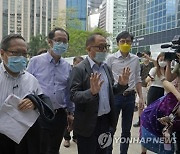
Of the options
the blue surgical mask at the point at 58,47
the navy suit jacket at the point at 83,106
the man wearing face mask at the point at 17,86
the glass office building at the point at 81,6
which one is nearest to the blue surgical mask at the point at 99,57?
the navy suit jacket at the point at 83,106

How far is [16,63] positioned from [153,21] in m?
47.5

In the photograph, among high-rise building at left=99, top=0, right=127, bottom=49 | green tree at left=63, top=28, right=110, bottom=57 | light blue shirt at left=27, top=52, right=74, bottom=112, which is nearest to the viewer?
light blue shirt at left=27, top=52, right=74, bottom=112

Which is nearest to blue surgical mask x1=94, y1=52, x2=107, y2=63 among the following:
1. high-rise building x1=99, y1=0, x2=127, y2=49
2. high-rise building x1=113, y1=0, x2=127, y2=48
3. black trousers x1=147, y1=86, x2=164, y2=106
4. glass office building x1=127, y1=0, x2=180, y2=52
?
black trousers x1=147, y1=86, x2=164, y2=106

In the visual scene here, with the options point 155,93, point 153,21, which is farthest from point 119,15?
point 155,93

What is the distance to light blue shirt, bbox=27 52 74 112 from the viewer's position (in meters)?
3.03

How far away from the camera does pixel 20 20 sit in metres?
74.7

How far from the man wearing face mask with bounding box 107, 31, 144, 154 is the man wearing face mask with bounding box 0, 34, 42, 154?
175 centimetres

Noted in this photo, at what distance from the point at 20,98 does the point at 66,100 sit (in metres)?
1.12

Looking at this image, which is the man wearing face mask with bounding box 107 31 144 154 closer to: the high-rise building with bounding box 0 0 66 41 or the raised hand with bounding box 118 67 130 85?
the raised hand with bounding box 118 67 130 85

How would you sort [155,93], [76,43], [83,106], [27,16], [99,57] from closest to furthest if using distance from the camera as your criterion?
[83,106] < [99,57] < [155,93] < [76,43] < [27,16]

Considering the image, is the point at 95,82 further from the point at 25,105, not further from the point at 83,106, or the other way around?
the point at 25,105

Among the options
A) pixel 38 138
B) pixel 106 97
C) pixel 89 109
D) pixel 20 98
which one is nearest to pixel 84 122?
pixel 89 109

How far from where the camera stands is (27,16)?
75.6 m

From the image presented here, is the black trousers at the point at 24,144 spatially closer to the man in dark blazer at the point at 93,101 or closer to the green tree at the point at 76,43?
the man in dark blazer at the point at 93,101
